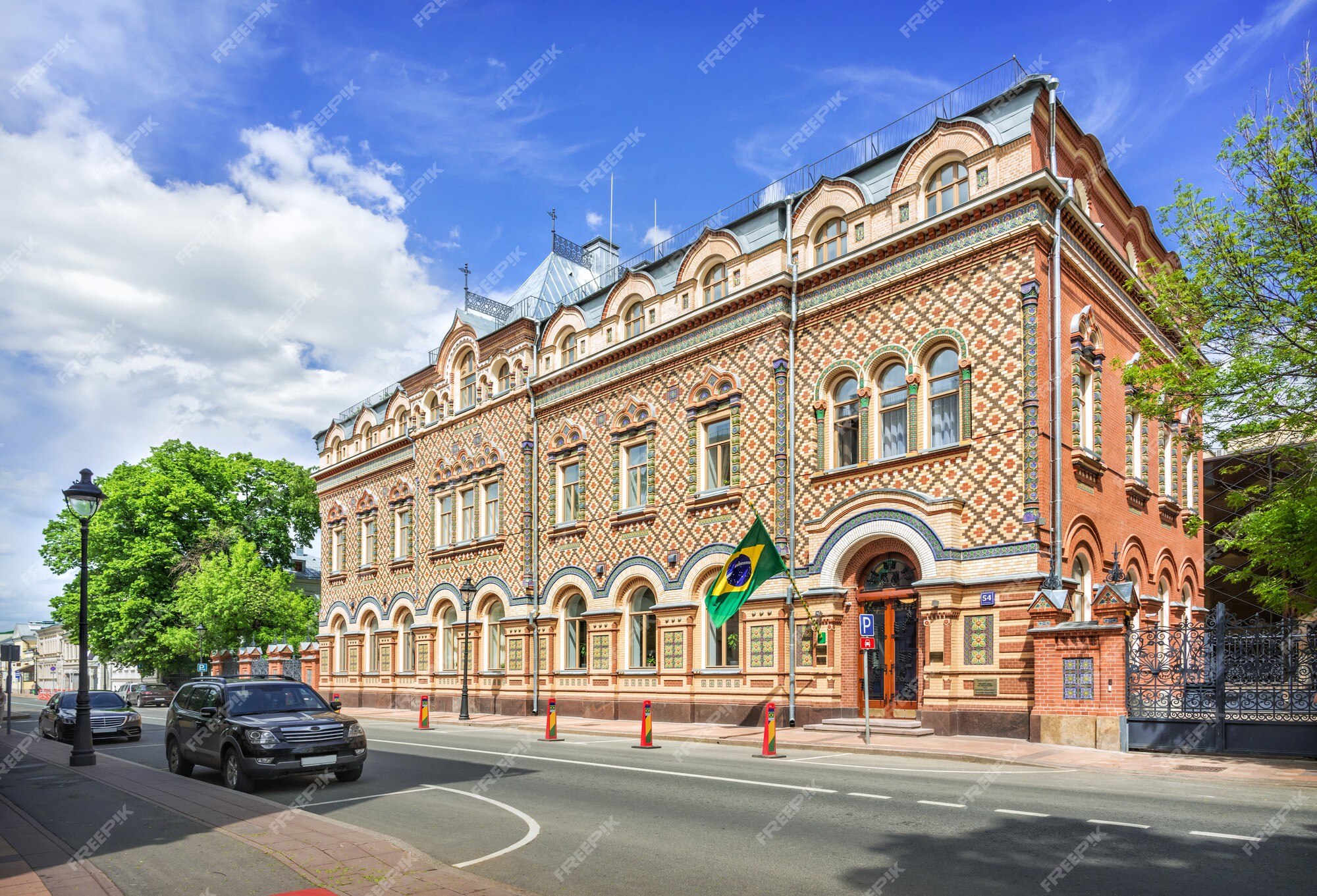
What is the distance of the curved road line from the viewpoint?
8.60m

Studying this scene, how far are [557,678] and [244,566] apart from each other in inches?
913

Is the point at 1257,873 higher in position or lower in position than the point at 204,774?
higher

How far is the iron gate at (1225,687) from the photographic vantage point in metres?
15.0

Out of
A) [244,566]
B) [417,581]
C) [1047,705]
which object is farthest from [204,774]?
[244,566]

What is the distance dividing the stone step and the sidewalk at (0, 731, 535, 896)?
40.4 ft

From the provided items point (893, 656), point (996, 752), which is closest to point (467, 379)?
point (893, 656)

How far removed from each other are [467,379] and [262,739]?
2345 cm

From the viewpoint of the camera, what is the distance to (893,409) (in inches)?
849

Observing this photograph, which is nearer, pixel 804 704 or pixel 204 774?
pixel 204 774

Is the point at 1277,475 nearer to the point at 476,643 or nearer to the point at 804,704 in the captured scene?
the point at 804,704

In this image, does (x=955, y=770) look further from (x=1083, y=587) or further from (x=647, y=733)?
(x=1083, y=587)

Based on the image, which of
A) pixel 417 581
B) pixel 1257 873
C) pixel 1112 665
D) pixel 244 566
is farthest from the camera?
pixel 244 566

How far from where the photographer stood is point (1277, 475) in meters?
33.0

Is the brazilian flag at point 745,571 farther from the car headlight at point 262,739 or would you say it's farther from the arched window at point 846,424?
the car headlight at point 262,739
